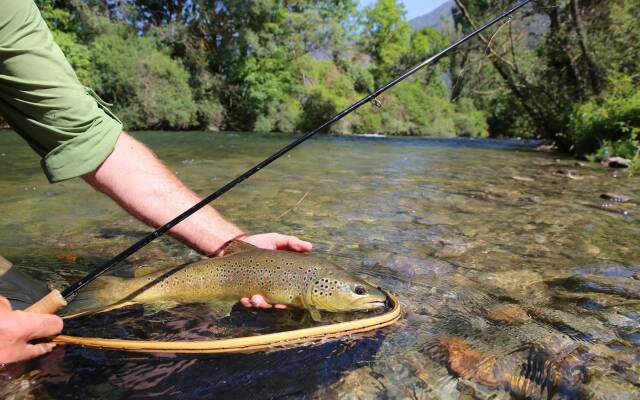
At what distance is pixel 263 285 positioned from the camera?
2.72 m

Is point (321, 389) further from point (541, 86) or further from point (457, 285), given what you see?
point (541, 86)

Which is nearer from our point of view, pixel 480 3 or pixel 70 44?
pixel 480 3

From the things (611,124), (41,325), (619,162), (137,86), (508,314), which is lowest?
(619,162)

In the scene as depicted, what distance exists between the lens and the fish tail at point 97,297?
249 cm

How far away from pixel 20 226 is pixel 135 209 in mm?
2945

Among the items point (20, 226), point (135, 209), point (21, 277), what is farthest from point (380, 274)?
point (20, 226)

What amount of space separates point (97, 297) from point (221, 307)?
676mm

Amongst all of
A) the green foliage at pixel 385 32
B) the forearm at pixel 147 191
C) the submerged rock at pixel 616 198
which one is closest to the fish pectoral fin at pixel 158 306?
the forearm at pixel 147 191

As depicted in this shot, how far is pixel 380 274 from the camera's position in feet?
11.5

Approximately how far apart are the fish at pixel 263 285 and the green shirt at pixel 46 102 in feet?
2.54

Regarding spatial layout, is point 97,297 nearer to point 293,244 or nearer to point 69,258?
point 293,244

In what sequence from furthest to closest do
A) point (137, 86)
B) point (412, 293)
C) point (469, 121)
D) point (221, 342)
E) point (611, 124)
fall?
point (469, 121) → point (137, 86) → point (611, 124) → point (412, 293) → point (221, 342)

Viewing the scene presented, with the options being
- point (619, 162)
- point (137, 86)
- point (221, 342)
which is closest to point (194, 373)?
point (221, 342)

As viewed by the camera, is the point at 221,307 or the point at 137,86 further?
→ the point at 137,86
